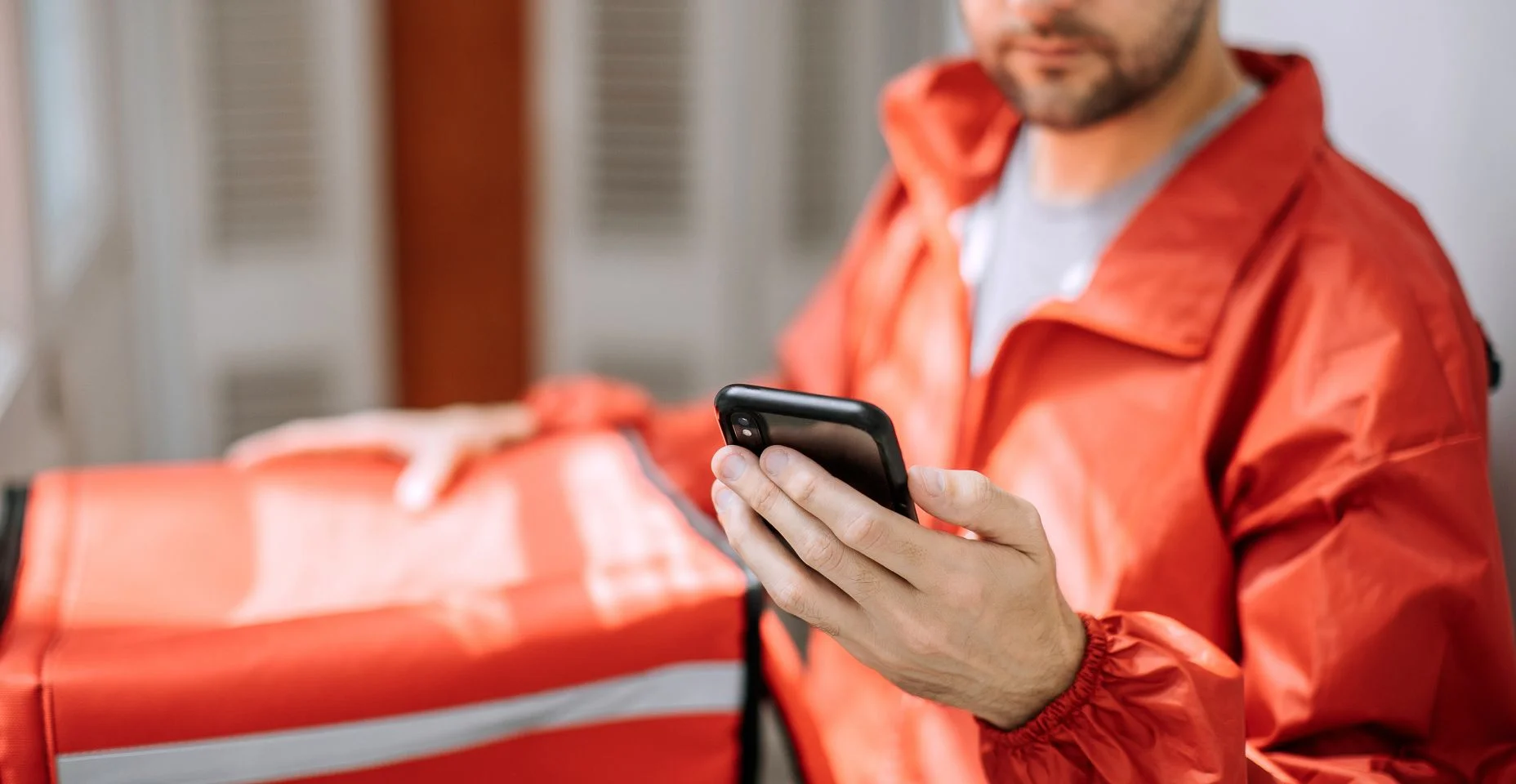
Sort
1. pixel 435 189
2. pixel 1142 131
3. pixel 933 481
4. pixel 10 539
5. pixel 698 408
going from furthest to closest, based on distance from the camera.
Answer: pixel 435 189, pixel 698 408, pixel 1142 131, pixel 10 539, pixel 933 481

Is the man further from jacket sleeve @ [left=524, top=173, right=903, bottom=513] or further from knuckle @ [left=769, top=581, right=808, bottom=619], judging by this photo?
jacket sleeve @ [left=524, top=173, right=903, bottom=513]

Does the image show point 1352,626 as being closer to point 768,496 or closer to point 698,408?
point 768,496

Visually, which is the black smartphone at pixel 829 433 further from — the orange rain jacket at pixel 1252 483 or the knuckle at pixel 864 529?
the orange rain jacket at pixel 1252 483

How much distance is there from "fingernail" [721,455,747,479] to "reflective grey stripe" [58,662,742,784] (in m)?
0.27

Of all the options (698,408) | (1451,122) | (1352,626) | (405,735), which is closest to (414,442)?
(698,408)

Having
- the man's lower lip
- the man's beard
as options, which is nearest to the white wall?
the man's beard

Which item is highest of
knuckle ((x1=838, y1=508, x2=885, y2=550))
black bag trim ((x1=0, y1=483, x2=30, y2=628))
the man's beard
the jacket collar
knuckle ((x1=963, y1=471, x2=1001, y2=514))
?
the man's beard

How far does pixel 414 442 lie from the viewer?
1414 mm

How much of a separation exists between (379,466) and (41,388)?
2.03ft

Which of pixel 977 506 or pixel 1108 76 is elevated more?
pixel 1108 76

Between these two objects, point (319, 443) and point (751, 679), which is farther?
point (319, 443)

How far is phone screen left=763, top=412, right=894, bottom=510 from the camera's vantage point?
817 mm

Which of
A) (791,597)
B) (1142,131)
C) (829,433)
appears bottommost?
(791,597)

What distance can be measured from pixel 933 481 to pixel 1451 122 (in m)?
0.78
